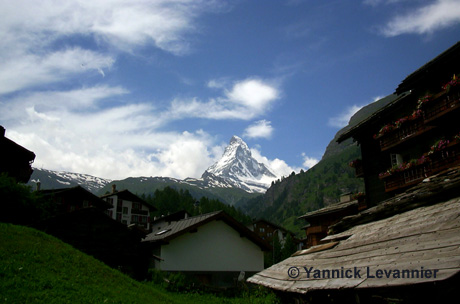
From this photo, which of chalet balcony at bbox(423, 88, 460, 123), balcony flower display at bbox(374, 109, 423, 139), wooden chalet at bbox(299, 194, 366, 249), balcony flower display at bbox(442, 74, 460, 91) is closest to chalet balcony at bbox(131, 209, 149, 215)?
wooden chalet at bbox(299, 194, 366, 249)

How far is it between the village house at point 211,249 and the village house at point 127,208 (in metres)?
54.3

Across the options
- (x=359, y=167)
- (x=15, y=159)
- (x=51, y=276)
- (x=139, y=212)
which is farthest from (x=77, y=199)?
(x=51, y=276)

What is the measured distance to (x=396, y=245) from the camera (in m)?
5.90

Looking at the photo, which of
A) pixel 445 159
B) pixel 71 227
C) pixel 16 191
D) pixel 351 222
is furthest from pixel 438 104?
pixel 16 191

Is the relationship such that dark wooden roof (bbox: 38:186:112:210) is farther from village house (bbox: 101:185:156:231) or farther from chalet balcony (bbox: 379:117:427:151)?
chalet balcony (bbox: 379:117:427:151)

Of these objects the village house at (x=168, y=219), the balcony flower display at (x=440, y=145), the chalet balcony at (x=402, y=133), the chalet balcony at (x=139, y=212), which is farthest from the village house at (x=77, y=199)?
the balcony flower display at (x=440, y=145)

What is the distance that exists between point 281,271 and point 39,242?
43.0 feet

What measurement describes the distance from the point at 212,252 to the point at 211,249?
0.24 metres

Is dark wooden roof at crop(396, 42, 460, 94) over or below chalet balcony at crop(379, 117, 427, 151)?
over

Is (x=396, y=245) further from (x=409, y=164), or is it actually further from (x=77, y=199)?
(x=77, y=199)

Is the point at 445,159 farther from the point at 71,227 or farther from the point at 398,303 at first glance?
the point at 71,227

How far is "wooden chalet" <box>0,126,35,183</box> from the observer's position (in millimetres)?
34188

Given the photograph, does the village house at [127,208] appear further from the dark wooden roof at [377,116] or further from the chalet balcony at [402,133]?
the chalet balcony at [402,133]

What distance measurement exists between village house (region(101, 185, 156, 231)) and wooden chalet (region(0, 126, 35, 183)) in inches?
1764
